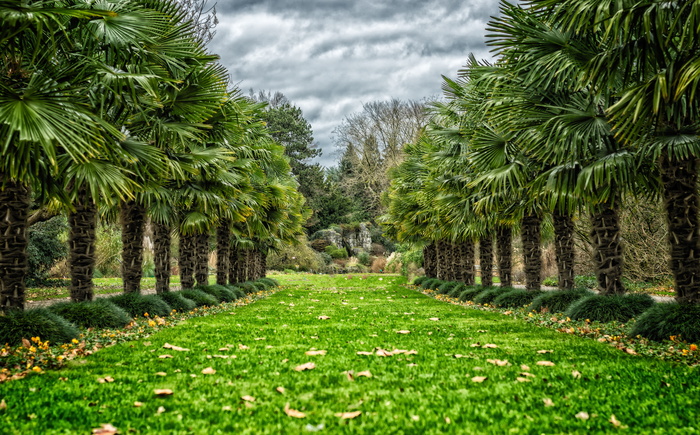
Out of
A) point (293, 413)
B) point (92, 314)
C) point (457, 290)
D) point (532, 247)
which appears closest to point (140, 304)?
point (92, 314)

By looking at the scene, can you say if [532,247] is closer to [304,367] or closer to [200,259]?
[304,367]

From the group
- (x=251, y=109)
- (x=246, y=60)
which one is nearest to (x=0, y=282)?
(x=251, y=109)

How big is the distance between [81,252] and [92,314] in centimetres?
151

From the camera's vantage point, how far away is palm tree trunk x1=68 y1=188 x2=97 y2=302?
7.53 m

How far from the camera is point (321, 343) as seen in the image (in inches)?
218

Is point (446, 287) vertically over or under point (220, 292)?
under

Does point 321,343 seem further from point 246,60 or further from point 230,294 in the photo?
point 246,60

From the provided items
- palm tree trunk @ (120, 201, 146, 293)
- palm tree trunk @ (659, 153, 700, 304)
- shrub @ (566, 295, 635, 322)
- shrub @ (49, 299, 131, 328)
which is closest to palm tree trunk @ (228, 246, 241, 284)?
palm tree trunk @ (120, 201, 146, 293)

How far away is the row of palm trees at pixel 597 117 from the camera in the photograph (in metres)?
4.50

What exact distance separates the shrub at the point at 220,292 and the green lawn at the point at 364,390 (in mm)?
6558

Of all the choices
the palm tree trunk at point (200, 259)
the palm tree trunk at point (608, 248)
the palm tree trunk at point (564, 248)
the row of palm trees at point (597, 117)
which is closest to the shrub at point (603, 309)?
the palm tree trunk at point (608, 248)

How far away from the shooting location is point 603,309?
7.22 metres

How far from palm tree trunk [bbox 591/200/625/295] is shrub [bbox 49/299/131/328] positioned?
8.76 meters

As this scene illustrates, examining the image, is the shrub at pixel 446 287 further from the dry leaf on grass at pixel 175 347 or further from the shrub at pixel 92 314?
the dry leaf on grass at pixel 175 347
